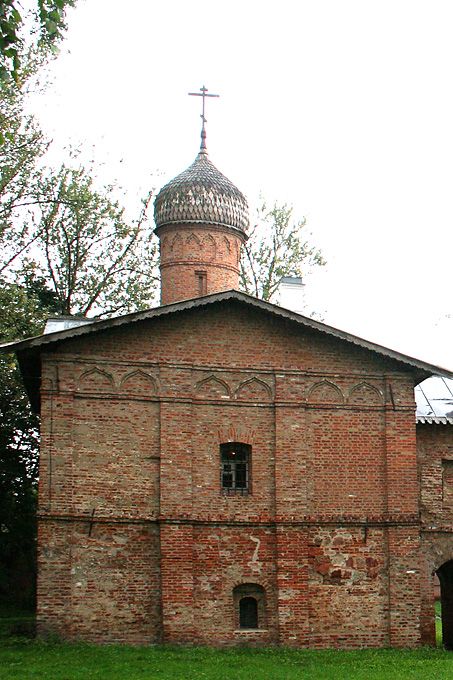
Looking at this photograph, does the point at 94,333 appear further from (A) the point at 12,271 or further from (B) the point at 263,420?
(A) the point at 12,271

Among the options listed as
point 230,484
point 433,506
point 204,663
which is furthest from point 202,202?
point 204,663

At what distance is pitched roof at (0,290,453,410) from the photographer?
14.5m

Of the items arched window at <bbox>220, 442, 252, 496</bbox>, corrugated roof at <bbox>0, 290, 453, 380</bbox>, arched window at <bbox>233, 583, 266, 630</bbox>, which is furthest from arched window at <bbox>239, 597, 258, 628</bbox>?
corrugated roof at <bbox>0, 290, 453, 380</bbox>

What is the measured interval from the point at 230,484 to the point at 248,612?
197 centimetres

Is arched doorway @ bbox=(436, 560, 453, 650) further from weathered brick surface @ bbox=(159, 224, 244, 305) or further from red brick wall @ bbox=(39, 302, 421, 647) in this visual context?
weathered brick surface @ bbox=(159, 224, 244, 305)

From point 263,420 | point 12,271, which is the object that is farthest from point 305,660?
point 12,271

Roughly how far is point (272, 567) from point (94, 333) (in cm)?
454

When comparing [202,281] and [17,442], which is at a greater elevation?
[202,281]

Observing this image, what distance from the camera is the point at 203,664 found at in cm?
1320

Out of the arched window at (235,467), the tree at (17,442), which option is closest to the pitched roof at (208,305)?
the arched window at (235,467)

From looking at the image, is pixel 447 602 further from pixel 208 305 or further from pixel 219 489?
pixel 208 305

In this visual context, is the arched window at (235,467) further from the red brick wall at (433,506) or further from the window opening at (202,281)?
the window opening at (202,281)

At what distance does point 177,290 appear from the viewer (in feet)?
66.6

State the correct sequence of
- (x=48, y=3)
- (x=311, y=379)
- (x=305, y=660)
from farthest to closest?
(x=311, y=379) → (x=305, y=660) → (x=48, y=3)
